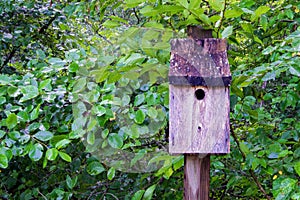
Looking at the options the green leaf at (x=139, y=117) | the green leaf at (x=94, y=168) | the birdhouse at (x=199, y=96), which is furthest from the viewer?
the green leaf at (x=94, y=168)

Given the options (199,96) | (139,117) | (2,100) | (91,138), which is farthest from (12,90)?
(199,96)

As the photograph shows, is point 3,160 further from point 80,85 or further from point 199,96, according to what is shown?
point 199,96

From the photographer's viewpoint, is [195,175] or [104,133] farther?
[104,133]

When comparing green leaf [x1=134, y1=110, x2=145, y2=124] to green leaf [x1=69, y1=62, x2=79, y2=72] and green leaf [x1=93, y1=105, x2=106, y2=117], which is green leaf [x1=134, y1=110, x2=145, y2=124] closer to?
green leaf [x1=93, y1=105, x2=106, y2=117]

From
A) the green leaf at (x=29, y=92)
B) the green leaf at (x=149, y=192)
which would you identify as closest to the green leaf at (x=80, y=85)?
the green leaf at (x=29, y=92)

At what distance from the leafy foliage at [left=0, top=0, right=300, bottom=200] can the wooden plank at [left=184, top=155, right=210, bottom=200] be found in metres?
0.21

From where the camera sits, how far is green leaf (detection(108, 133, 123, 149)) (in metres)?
1.16

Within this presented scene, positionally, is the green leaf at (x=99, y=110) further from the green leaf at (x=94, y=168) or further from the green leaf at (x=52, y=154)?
the green leaf at (x=94, y=168)

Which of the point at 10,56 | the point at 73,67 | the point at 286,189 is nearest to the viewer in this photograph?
the point at 286,189

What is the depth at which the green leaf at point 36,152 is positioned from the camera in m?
1.17

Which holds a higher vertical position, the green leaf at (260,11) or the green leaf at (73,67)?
the green leaf at (260,11)

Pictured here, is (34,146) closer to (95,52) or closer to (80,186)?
(95,52)

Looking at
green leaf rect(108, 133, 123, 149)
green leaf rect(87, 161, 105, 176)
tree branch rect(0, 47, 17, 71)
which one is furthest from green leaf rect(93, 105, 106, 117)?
tree branch rect(0, 47, 17, 71)

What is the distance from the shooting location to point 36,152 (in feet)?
3.84
